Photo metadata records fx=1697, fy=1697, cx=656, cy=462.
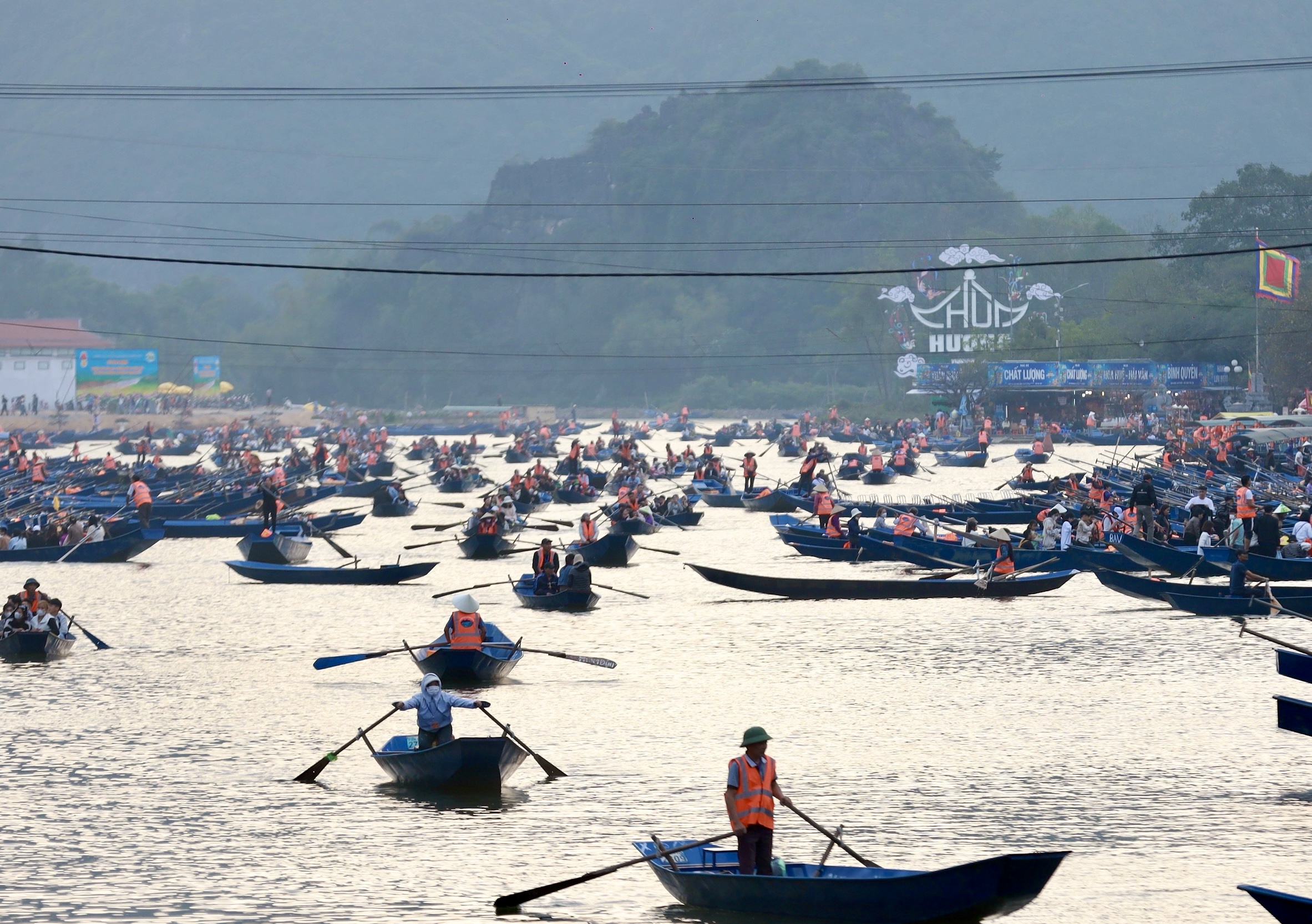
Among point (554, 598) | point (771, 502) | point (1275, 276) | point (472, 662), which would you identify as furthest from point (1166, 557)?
point (1275, 276)

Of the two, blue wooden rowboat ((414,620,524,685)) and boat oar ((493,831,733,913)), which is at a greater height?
blue wooden rowboat ((414,620,524,685))

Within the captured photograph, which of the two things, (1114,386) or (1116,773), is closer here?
(1116,773)

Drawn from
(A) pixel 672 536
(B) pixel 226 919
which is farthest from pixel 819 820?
(A) pixel 672 536

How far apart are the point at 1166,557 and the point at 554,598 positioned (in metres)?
15.3

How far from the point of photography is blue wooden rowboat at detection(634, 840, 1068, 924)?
1546 cm

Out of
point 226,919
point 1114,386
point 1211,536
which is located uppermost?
point 1114,386

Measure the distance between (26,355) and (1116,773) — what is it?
164 m

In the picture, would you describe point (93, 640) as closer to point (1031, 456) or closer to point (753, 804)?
point (753, 804)

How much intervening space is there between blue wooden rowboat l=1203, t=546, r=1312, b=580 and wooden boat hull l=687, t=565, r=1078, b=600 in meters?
4.12

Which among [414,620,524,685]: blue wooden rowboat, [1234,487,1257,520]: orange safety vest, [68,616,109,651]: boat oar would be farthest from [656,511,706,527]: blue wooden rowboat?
[414,620,524,685]: blue wooden rowboat

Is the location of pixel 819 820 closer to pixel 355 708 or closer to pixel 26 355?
pixel 355 708

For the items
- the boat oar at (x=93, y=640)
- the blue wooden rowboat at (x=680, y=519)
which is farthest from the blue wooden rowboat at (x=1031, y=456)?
the boat oar at (x=93, y=640)

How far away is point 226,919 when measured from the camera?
1773 centimetres

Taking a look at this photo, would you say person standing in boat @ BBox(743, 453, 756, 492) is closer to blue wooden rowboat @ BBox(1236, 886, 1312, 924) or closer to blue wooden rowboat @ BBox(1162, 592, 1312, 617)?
blue wooden rowboat @ BBox(1162, 592, 1312, 617)
